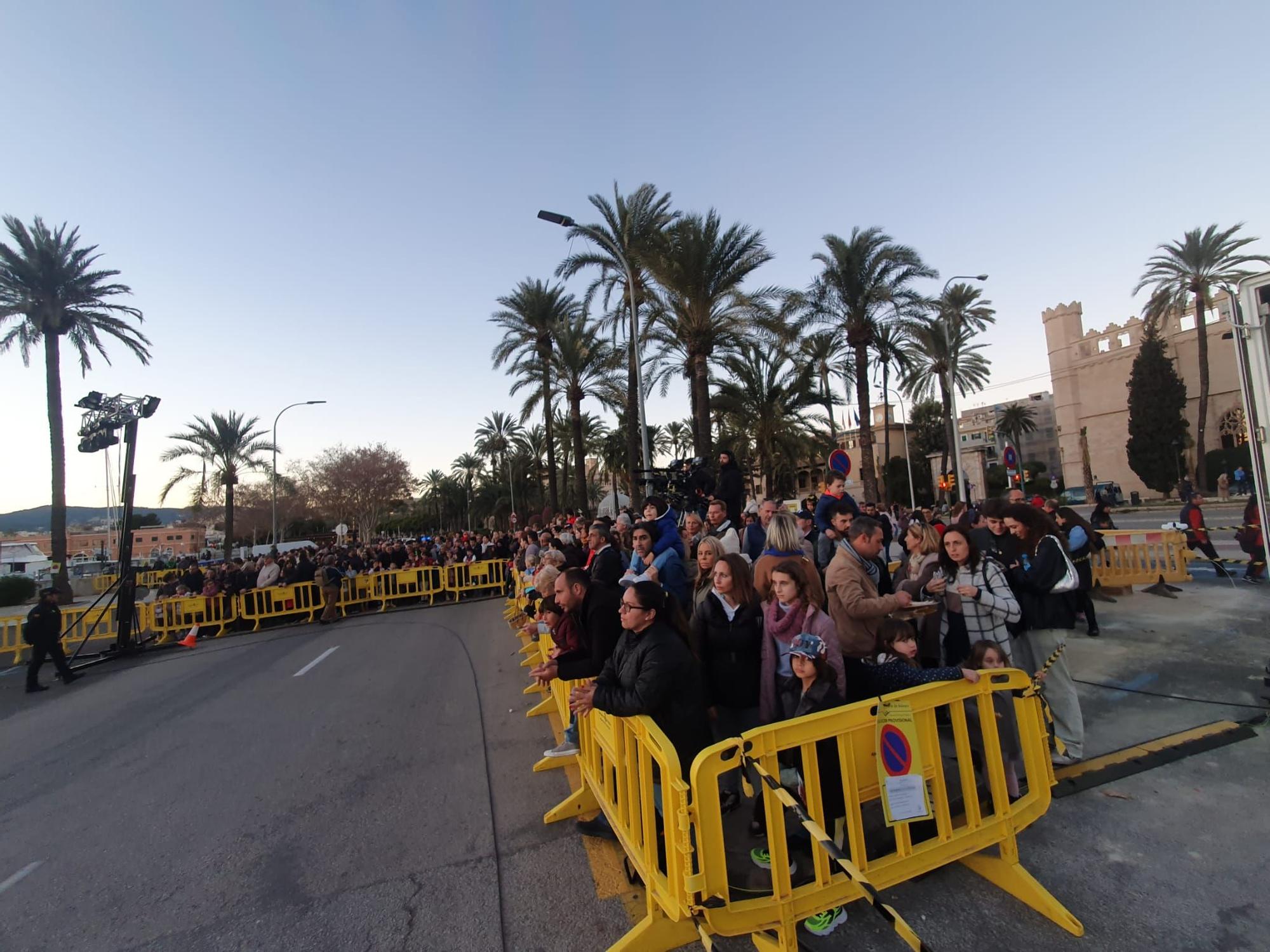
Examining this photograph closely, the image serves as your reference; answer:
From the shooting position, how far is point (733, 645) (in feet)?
11.7

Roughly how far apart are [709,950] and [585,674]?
1735 millimetres

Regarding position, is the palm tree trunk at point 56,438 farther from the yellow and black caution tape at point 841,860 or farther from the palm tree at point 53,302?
the yellow and black caution tape at point 841,860

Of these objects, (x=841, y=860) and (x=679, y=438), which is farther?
(x=679, y=438)

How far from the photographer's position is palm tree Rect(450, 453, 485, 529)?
6731 cm

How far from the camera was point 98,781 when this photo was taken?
5.24 m

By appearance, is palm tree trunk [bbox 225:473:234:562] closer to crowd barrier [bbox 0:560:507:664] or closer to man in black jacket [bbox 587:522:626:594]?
crowd barrier [bbox 0:560:507:664]

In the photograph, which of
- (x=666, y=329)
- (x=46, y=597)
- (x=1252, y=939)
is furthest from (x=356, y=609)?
(x=1252, y=939)

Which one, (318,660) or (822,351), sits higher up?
(822,351)

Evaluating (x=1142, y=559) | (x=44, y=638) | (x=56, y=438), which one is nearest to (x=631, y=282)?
(x=1142, y=559)

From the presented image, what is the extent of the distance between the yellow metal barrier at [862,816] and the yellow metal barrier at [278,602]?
561 inches

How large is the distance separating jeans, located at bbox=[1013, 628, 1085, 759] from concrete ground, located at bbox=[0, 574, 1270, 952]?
34 centimetres

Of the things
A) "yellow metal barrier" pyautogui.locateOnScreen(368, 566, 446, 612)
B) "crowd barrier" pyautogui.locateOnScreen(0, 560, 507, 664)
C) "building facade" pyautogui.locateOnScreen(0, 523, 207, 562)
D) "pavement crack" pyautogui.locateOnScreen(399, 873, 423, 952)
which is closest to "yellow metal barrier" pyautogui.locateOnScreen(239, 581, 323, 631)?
"crowd barrier" pyautogui.locateOnScreen(0, 560, 507, 664)

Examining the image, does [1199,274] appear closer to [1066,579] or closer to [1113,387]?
[1113,387]

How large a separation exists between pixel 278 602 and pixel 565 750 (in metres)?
12.6
